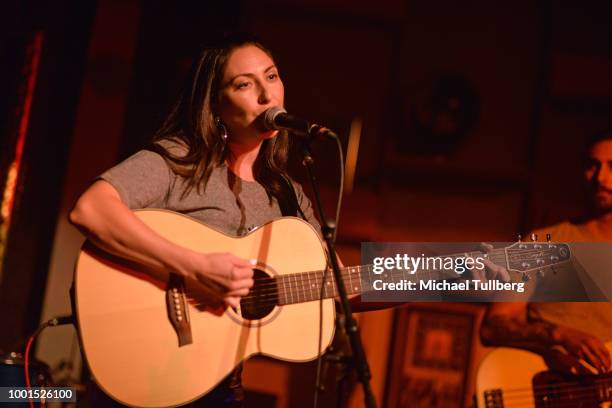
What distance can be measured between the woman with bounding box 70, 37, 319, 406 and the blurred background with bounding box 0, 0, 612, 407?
1820 millimetres

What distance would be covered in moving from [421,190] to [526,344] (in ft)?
6.13

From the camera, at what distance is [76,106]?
13.0 ft

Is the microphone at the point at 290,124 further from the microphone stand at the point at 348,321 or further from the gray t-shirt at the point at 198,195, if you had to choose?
the gray t-shirt at the point at 198,195

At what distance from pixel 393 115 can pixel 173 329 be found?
283 centimetres

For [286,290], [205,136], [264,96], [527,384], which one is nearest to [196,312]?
[286,290]

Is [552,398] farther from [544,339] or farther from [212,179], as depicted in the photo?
[212,179]

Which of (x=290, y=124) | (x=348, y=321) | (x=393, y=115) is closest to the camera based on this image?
(x=348, y=321)

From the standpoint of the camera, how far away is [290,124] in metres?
1.86

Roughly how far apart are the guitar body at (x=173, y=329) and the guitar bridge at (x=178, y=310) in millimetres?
10

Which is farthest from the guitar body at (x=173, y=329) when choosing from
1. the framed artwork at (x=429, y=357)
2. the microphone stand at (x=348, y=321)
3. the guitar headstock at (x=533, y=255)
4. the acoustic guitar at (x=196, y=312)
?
the framed artwork at (x=429, y=357)

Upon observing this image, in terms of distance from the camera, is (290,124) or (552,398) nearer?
(290,124)

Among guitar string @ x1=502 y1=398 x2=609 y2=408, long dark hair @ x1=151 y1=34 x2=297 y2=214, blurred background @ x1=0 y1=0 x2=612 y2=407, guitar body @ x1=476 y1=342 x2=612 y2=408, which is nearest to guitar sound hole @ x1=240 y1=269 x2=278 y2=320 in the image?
long dark hair @ x1=151 y1=34 x2=297 y2=214

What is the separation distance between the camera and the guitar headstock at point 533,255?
208 cm

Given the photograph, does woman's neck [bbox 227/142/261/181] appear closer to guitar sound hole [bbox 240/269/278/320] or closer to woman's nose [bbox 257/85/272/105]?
woman's nose [bbox 257/85/272/105]
